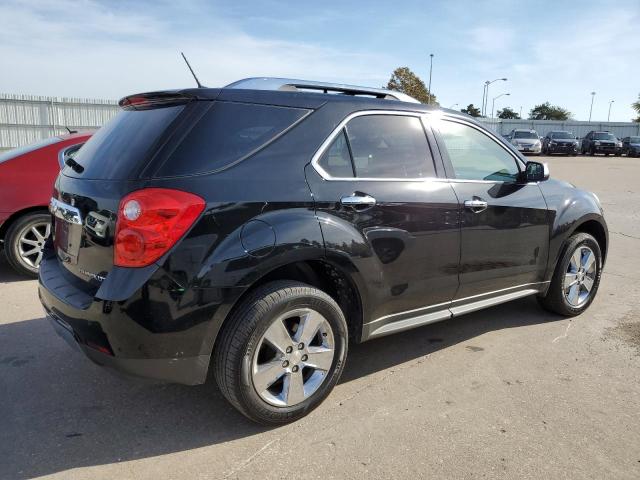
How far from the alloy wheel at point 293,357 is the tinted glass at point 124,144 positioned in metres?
1.10

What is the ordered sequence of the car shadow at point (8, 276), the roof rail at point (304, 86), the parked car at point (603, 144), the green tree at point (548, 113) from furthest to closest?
the green tree at point (548, 113) < the parked car at point (603, 144) < the car shadow at point (8, 276) < the roof rail at point (304, 86)

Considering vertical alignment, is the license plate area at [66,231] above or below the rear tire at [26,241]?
above

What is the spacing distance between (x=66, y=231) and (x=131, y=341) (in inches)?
35.9

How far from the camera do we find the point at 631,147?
37188 millimetres

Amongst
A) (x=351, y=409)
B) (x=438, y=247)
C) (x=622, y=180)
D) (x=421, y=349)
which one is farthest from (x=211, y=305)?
(x=622, y=180)

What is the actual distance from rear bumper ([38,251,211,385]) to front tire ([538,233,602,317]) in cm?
319

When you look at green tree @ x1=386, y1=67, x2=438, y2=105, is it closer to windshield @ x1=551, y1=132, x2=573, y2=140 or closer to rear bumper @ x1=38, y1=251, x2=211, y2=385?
windshield @ x1=551, y1=132, x2=573, y2=140

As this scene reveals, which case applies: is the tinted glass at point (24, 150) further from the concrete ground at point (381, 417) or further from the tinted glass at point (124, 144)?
the tinted glass at point (124, 144)

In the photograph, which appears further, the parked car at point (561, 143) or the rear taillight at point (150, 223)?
the parked car at point (561, 143)

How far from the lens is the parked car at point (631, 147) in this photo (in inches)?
1452

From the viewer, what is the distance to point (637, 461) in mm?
2633

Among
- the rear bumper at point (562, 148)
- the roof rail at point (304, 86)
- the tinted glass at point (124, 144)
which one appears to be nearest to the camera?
the tinted glass at point (124, 144)

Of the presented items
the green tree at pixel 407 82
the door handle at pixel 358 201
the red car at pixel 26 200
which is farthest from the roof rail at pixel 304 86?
the green tree at pixel 407 82

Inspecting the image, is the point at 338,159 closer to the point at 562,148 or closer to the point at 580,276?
the point at 580,276
